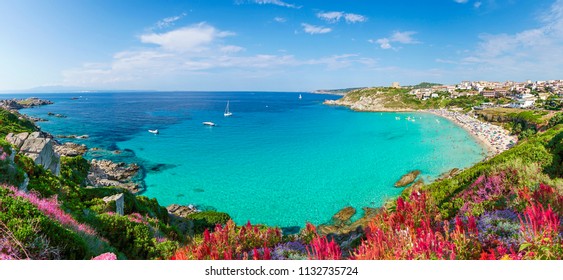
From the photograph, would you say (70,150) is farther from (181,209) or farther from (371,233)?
(371,233)

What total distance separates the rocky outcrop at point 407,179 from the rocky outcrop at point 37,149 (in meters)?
30.9

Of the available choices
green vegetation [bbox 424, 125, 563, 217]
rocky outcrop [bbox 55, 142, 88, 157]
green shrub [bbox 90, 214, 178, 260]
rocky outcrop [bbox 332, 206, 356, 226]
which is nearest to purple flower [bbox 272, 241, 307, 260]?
green vegetation [bbox 424, 125, 563, 217]

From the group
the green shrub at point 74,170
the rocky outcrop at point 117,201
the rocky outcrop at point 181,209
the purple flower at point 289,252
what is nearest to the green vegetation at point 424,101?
the rocky outcrop at point 181,209

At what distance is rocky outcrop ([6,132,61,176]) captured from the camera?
1328 cm

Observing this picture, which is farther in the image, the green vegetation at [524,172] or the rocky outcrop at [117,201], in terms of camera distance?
the rocky outcrop at [117,201]

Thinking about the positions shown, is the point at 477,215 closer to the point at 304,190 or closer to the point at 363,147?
the point at 304,190

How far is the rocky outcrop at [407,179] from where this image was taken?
104 ft

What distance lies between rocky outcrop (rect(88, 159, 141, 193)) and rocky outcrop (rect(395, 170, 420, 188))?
2986cm

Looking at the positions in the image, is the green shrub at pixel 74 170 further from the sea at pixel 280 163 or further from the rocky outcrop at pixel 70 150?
the rocky outcrop at pixel 70 150

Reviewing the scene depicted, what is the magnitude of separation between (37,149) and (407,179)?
33.8 meters

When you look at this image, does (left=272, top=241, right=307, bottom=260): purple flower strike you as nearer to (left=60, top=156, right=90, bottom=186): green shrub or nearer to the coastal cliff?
(left=60, top=156, right=90, bottom=186): green shrub

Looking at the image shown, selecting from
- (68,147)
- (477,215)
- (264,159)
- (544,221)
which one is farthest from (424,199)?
(68,147)

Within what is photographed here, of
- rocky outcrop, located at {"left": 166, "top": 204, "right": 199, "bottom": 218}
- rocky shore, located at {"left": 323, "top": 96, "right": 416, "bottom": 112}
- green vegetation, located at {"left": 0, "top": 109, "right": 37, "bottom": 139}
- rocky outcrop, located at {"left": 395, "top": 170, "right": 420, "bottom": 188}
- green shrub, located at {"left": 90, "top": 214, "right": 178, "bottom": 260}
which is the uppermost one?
rocky shore, located at {"left": 323, "top": 96, "right": 416, "bottom": 112}

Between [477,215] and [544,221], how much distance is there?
2.86 m
